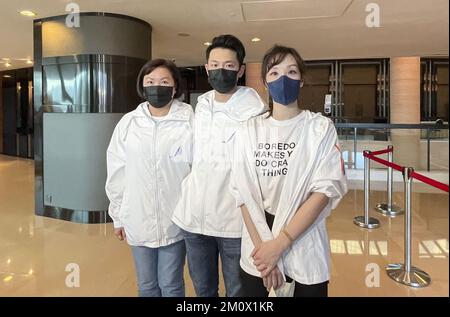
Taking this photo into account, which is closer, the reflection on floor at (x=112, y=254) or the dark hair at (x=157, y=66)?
the dark hair at (x=157, y=66)

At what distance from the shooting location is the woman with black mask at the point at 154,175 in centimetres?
166

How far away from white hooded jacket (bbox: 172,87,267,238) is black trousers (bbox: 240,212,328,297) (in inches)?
7.3

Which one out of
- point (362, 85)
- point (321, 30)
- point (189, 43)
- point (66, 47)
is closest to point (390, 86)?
point (362, 85)

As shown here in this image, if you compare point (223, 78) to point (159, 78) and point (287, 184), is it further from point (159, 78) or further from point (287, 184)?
point (287, 184)

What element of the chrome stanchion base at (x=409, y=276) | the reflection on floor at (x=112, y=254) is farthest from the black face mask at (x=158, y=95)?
the chrome stanchion base at (x=409, y=276)

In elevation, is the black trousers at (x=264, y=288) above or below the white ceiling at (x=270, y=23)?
below

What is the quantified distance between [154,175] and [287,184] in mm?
673

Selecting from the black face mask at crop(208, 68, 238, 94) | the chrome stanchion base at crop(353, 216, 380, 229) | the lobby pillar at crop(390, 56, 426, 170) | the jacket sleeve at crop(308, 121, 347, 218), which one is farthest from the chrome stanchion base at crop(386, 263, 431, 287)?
the lobby pillar at crop(390, 56, 426, 170)

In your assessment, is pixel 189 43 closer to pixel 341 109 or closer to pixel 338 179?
pixel 338 179

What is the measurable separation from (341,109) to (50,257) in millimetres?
9311

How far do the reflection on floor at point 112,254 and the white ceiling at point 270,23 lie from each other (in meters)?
2.19

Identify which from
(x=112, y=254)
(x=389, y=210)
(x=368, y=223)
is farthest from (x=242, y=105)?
(x=389, y=210)

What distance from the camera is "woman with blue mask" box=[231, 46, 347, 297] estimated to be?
131cm

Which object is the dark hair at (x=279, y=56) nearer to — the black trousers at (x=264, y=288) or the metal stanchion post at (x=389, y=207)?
the black trousers at (x=264, y=288)
